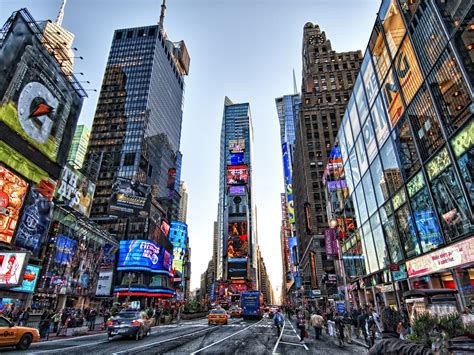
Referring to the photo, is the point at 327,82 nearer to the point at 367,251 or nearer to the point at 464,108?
the point at 367,251

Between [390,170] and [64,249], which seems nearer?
[390,170]

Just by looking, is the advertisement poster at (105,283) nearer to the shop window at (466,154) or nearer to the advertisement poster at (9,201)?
the advertisement poster at (9,201)

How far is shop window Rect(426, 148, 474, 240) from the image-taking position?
14.6 metres

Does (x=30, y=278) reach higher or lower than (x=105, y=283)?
lower

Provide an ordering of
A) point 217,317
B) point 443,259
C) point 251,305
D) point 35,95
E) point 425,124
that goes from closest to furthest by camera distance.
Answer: point 443,259, point 425,124, point 217,317, point 35,95, point 251,305

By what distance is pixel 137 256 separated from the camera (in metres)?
65.1

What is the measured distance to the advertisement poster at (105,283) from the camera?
58.7 meters

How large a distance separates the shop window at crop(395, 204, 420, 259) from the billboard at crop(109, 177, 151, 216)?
47010 mm

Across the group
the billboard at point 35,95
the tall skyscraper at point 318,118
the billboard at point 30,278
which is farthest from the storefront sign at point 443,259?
the tall skyscraper at point 318,118

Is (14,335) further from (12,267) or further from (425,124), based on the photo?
(425,124)

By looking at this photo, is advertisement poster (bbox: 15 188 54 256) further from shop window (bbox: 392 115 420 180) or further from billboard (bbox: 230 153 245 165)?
billboard (bbox: 230 153 245 165)

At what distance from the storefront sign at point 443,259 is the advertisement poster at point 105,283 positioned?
57385 millimetres

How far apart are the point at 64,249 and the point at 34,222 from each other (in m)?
8.26

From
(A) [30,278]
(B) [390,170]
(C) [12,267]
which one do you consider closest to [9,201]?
(A) [30,278]
